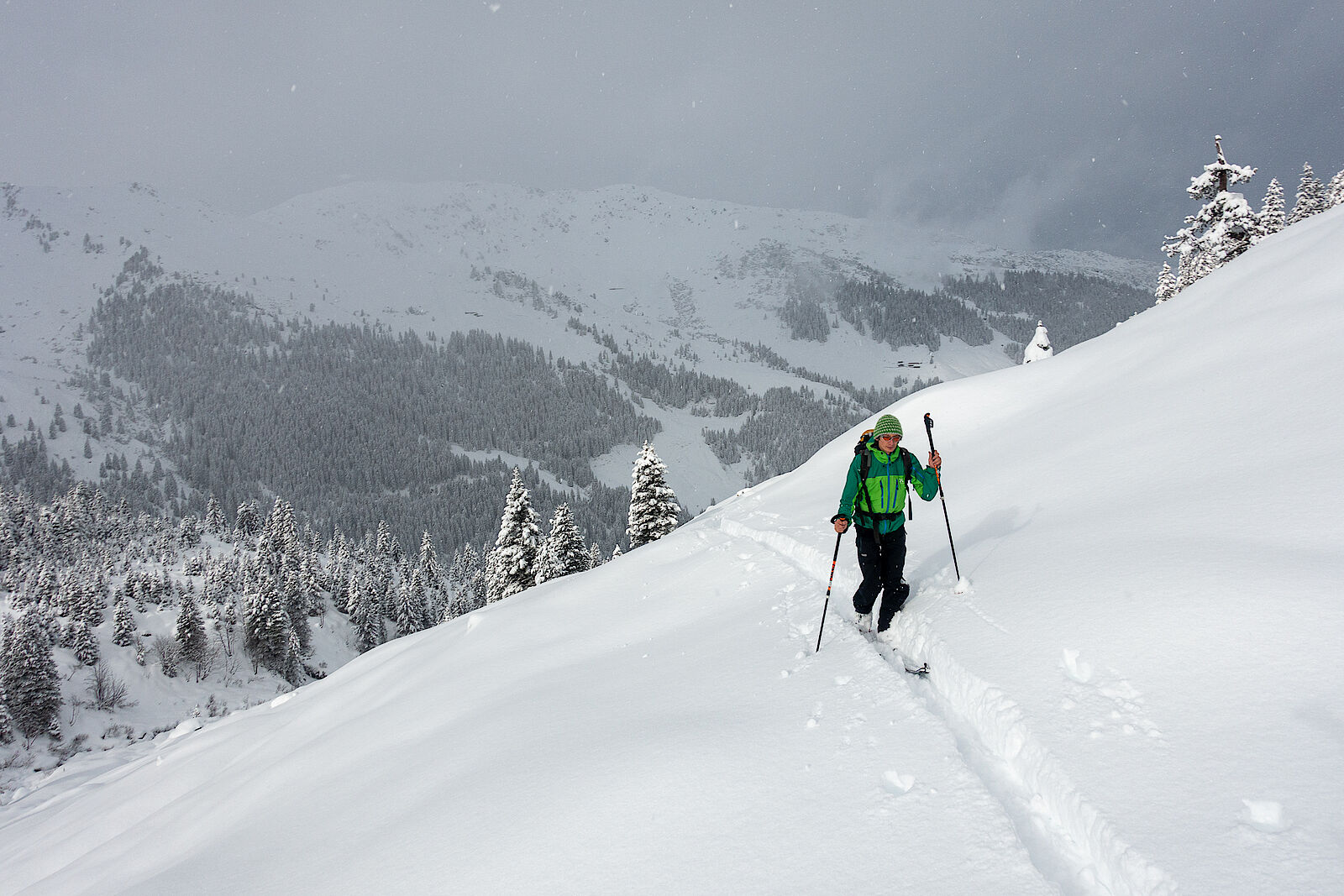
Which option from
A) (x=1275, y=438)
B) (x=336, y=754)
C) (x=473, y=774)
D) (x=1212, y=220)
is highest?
(x=1212, y=220)

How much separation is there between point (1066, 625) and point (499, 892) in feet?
16.7

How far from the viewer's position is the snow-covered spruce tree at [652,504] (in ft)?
102

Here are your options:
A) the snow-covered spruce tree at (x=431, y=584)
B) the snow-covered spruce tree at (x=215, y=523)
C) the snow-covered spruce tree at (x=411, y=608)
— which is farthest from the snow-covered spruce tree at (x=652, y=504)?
the snow-covered spruce tree at (x=215, y=523)

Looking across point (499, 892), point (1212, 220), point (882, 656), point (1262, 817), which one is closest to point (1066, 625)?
point (882, 656)

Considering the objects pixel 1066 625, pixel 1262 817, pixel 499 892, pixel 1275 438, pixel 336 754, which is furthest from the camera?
pixel 336 754

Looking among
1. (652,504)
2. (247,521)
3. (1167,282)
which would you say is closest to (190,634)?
(247,521)

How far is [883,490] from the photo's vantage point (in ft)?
22.7

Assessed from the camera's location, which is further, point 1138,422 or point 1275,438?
point 1138,422

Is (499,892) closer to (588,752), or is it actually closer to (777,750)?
(588,752)

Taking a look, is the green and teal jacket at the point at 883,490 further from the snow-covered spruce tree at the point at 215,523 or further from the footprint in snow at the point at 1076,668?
the snow-covered spruce tree at the point at 215,523

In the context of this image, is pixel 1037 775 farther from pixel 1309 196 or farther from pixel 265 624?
pixel 265 624

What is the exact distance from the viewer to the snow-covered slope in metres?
3.27

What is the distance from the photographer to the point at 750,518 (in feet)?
53.5

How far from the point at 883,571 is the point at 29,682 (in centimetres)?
7123
